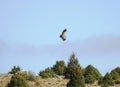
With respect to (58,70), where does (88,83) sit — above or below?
below

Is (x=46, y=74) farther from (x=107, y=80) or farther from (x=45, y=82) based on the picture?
(x=107, y=80)

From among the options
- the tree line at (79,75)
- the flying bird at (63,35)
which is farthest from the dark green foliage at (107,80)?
the flying bird at (63,35)

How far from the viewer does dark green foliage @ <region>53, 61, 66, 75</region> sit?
104688 mm

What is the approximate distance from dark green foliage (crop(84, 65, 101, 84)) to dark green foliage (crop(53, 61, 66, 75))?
12.4 m

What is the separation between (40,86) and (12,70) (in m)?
26.2

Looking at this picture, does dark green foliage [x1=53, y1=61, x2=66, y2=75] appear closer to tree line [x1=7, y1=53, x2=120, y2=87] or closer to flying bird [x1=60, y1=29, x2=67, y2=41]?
tree line [x1=7, y1=53, x2=120, y2=87]

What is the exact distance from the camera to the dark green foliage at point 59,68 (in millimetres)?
104688

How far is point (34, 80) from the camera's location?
8438 centimetres

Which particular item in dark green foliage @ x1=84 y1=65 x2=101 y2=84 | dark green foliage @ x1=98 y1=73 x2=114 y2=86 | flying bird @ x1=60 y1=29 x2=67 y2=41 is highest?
dark green foliage @ x1=84 y1=65 x2=101 y2=84

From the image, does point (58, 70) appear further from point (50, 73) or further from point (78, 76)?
point (78, 76)

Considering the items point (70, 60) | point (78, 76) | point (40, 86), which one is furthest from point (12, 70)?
point (78, 76)

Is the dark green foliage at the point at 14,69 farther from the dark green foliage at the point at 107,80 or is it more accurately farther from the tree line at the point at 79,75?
the dark green foliage at the point at 107,80

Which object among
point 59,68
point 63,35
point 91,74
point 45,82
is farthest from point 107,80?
point 63,35

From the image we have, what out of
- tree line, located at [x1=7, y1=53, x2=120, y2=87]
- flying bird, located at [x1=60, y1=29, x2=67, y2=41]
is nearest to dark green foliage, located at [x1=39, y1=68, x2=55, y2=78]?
tree line, located at [x1=7, y1=53, x2=120, y2=87]
